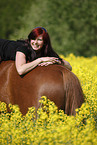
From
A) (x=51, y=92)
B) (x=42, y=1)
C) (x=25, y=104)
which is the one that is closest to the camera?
(x=51, y=92)

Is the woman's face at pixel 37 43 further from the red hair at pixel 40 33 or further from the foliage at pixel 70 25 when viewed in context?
the foliage at pixel 70 25

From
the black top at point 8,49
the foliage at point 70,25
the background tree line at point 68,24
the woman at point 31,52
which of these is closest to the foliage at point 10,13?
the background tree line at point 68,24

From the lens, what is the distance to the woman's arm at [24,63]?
14.1 feet

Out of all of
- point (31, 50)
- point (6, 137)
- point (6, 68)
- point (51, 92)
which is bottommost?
point (6, 137)

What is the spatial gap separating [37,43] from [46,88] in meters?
0.88

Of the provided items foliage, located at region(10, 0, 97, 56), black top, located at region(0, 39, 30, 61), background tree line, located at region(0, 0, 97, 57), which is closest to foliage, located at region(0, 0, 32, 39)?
background tree line, located at region(0, 0, 97, 57)

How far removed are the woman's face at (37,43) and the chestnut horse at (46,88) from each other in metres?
0.44

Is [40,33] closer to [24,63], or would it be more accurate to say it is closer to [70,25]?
[24,63]

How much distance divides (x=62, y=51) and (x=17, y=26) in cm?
1771

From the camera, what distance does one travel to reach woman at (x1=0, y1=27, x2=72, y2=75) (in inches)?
171

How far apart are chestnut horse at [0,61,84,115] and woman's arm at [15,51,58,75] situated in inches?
2.9

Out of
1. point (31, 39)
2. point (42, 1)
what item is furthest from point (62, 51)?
point (31, 39)

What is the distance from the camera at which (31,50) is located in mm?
4582

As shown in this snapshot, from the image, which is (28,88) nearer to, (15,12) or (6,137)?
(6,137)
